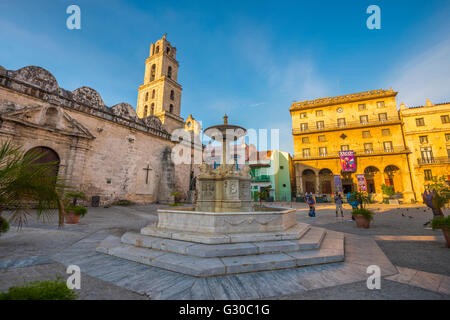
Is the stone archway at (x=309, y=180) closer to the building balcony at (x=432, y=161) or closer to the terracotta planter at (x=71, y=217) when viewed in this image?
the building balcony at (x=432, y=161)

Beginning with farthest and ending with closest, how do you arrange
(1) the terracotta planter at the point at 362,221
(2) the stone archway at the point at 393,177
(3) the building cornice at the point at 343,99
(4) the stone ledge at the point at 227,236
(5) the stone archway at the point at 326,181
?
(5) the stone archway at the point at 326,181
(3) the building cornice at the point at 343,99
(2) the stone archway at the point at 393,177
(1) the terracotta planter at the point at 362,221
(4) the stone ledge at the point at 227,236

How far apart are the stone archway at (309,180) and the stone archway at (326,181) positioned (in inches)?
42.3

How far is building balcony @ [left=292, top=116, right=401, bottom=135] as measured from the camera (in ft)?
91.9

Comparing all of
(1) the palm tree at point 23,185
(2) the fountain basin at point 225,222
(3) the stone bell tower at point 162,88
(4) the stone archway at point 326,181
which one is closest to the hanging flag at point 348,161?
(4) the stone archway at point 326,181

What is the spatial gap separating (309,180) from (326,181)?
2538 mm

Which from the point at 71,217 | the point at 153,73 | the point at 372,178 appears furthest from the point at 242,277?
the point at 372,178

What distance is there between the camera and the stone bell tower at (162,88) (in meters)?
25.5

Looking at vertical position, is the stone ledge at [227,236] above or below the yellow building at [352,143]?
below

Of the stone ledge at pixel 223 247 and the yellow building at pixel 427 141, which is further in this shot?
the yellow building at pixel 427 141

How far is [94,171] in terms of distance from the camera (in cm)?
1428

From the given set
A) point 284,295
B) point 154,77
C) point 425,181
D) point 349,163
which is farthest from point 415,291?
point 425,181

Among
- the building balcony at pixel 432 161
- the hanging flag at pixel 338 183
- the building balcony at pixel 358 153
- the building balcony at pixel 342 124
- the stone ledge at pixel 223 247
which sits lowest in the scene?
the stone ledge at pixel 223 247

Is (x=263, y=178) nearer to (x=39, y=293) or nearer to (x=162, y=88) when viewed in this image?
(x=162, y=88)

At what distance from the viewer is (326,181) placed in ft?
99.5
